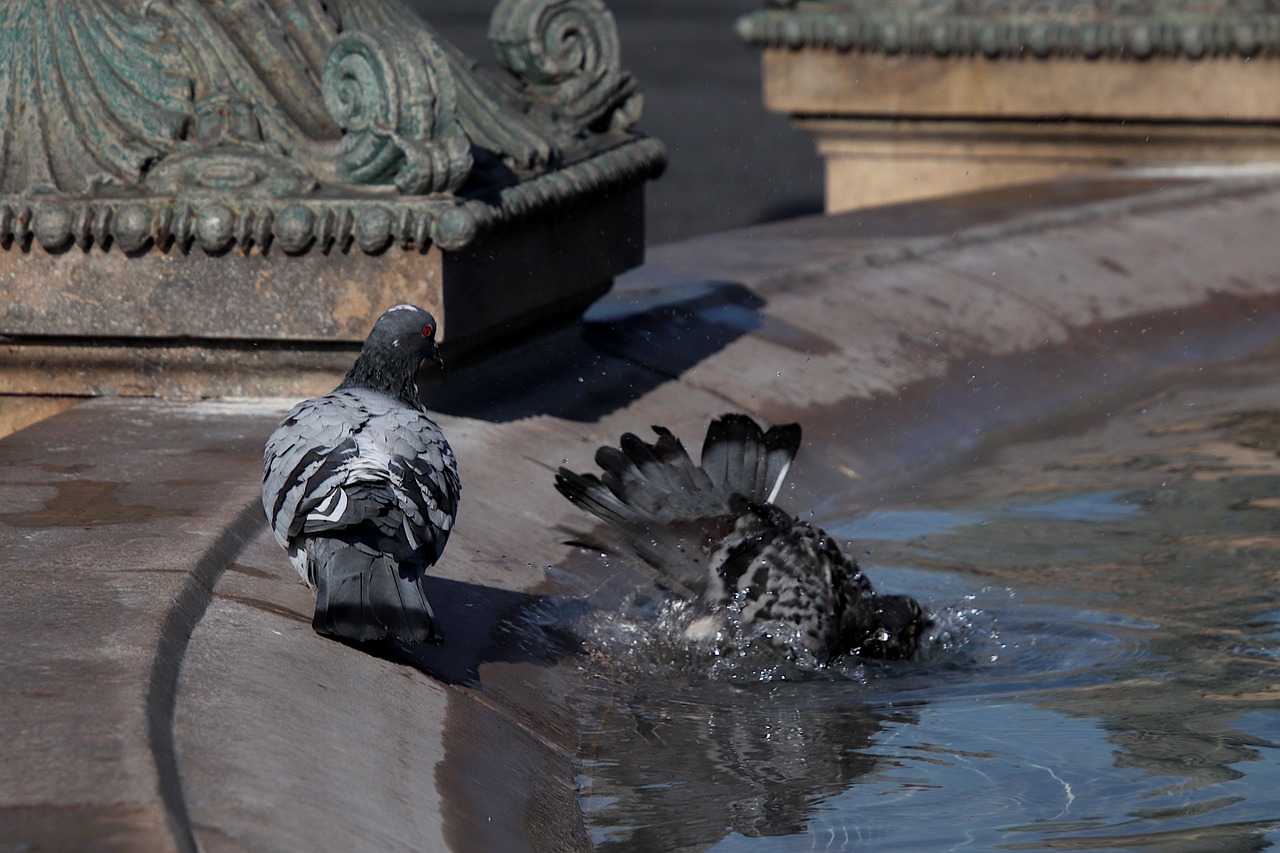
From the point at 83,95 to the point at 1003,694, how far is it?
8.69ft

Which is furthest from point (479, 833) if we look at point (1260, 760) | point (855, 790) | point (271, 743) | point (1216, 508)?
point (1216, 508)

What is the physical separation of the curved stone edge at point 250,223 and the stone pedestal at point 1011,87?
4.97 m

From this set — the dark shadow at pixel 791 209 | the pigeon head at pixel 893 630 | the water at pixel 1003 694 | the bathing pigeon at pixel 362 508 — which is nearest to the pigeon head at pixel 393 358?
the bathing pigeon at pixel 362 508

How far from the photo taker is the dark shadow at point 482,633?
3.50m

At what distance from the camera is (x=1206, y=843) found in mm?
3158

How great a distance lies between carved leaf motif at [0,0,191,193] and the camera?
4.77 meters

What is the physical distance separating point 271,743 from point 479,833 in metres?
0.33

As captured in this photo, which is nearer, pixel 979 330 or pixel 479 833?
pixel 479 833

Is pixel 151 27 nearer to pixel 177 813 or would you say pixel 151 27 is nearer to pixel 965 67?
pixel 177 813

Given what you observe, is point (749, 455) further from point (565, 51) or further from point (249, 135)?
point (565, 51)

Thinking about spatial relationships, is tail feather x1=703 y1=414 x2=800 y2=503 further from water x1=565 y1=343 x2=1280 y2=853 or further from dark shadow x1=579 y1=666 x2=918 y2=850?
dark shadow x1=579 y1=666 x2=918 y2=850

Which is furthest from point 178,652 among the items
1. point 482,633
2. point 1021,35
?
point 1021,35

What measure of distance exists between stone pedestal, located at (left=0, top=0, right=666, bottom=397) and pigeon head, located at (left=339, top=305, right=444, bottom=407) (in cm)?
58

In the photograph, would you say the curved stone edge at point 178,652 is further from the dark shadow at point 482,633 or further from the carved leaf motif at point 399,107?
the carved leaf motif at point 399,107
